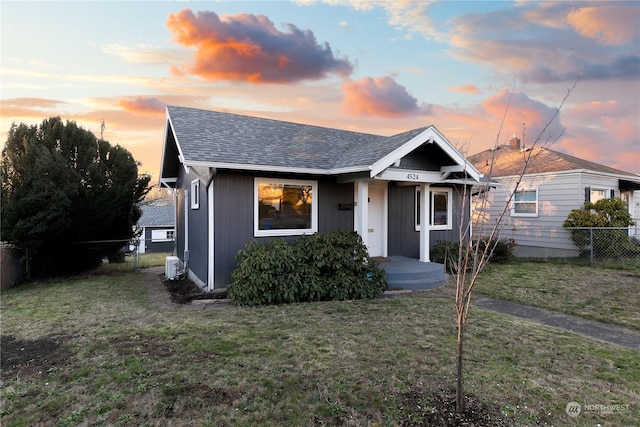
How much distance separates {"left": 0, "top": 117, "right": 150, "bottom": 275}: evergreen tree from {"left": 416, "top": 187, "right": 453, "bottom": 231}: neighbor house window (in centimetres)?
1035

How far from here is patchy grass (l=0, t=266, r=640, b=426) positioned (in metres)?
3.01

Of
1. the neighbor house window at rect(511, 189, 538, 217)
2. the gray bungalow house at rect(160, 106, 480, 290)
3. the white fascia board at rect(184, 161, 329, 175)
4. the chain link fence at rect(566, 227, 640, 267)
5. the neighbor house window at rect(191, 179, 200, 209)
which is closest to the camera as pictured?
the white fascia board at rect(184, 161, 329, 175)

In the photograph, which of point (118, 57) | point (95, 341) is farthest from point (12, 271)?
point (95, 341)

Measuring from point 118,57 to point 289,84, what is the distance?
541cm

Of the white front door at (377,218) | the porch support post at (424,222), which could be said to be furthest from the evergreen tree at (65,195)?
the porch support post at (424,222)

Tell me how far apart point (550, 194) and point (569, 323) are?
32.0ft

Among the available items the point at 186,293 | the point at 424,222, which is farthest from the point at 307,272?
the point at 424,222

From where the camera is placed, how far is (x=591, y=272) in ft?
34.1

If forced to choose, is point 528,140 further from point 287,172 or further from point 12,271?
point 12,271

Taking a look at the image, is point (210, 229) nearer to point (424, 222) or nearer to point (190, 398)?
point (190, 398)

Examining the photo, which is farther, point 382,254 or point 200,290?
point 382,254

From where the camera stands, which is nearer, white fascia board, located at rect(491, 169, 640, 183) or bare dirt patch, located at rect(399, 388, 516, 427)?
bare dirt patch, located at rect(399, 388, 516, 427)

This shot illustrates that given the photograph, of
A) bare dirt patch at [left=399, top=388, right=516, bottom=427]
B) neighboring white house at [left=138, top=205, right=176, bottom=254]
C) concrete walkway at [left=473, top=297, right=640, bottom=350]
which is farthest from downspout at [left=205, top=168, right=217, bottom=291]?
neighboring white house at [left=138, top=205, right=176, bottom=254]

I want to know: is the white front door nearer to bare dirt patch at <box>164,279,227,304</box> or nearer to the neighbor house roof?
bare dirt patch at <box>164,279,227,304</box>
